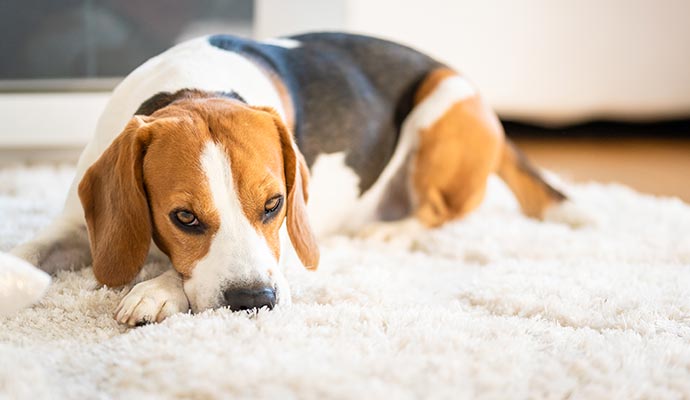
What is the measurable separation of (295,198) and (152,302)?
0.48 metres

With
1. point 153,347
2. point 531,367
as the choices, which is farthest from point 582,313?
point 153,347

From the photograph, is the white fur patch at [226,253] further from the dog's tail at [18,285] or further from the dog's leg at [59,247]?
the dog's leg at [59,247]

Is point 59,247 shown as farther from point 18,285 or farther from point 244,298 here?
point 244,298

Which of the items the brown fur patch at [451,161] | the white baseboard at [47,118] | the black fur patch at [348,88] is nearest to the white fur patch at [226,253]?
the black fur patch at [348,88]

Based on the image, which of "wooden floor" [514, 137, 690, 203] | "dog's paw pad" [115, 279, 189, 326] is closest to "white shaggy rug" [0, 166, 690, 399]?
"dog's paw pad" [115, 279, 189, 326]

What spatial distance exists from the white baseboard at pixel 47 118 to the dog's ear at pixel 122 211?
218cm

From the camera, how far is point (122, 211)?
6.44ft

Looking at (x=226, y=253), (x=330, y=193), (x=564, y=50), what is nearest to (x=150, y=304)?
(x=226, y=253)

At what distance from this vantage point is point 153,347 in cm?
162

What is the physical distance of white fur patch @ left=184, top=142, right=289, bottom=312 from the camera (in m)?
1.85

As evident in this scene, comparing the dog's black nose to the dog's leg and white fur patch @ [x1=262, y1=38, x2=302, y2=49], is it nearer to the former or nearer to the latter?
the dog's leg

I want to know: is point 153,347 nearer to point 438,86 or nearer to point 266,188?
point 266,188

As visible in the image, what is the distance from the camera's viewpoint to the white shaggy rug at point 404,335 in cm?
151

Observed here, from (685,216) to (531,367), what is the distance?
184cm
